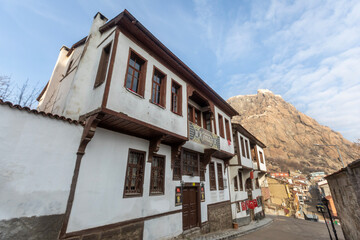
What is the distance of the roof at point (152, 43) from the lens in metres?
6.83

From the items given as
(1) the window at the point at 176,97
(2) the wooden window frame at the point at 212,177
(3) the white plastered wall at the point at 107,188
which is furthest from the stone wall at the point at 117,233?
(2) the wooden window frame at the point at 212,177

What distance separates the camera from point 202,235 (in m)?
9.64

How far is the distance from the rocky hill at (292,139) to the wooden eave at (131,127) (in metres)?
80.3

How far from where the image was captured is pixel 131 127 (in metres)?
6.73

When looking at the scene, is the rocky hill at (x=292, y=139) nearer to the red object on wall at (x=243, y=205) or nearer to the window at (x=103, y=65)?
the red object on wall at (x=243, y=205)

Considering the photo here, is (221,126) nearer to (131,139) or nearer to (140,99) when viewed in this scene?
(131,139)

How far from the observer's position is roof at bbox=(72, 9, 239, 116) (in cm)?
683

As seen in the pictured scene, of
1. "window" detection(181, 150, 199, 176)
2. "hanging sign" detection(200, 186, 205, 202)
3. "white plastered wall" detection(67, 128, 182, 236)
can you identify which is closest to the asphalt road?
"hanging sign" detection(200, 186, 205, 202)

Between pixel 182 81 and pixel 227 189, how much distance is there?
385 inches

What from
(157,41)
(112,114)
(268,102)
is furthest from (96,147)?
(268,102)

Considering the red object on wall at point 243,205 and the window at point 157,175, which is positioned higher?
the window at point 157,175

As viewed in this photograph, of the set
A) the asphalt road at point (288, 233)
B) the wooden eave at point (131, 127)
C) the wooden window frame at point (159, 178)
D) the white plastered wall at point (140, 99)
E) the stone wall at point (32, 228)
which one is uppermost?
the white plastered wall at point (140, 99)

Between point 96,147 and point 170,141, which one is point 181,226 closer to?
point 170,141

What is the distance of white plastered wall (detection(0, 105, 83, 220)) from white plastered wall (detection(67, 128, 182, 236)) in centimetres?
48
